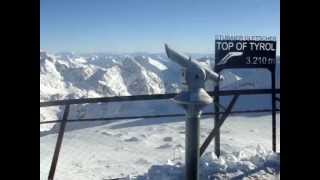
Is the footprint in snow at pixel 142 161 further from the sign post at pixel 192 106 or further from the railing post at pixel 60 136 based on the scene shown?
the sign post at pixel 192 106

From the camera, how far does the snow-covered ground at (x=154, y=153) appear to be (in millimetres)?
3395

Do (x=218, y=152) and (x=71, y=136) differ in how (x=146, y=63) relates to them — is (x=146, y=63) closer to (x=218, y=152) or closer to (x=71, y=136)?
(x=71, y=136)

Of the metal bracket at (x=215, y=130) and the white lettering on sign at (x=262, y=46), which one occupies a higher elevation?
the white lettering on sign at (x=262, y=46)

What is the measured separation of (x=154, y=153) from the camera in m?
5.12

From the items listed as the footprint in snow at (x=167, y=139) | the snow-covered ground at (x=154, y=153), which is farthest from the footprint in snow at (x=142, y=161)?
the footprint in snow at (x=167, y=139)

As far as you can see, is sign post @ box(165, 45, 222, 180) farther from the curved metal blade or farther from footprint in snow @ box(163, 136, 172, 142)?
footprint in snow @ box(163, 136, 172, 142)

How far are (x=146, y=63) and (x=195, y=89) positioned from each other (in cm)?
1509

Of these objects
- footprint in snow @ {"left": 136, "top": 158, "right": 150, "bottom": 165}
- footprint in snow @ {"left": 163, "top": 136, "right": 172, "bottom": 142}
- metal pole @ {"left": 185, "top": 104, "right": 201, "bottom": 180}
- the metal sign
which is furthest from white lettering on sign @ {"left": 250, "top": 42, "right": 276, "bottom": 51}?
footprint in snow @ {"left": 163, "top": 136, "right": 172, "bottom": 142}

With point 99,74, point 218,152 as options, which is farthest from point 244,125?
point 99,74

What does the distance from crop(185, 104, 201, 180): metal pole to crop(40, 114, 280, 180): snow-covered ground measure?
837 mm

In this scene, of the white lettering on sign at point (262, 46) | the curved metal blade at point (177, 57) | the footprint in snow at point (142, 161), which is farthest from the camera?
the footprint in snow at point (142, 161)

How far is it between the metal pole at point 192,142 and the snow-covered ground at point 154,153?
837 millimetres

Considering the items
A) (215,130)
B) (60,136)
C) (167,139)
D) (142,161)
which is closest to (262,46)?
(215,130)
